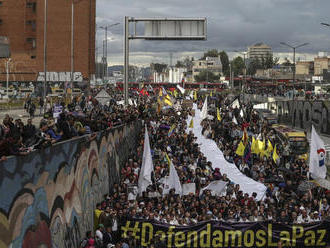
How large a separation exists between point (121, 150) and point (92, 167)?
21.1 feet

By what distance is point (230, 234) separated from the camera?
1426cm

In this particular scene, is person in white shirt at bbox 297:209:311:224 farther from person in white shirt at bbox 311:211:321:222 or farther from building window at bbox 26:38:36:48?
building window at bbox 26:38:36:48

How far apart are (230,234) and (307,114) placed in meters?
39.7

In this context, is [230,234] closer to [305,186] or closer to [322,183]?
[305,186]

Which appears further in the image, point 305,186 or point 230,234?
point 305,186

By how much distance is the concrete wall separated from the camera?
8.79 m

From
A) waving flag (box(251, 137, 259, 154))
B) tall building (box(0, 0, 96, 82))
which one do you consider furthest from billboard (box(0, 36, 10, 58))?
tall building (box(0, 0, 96, 82))

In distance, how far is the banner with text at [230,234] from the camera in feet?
46.3

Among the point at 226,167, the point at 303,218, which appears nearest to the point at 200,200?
the point at 303,218

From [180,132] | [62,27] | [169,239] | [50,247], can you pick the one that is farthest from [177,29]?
[62,27]

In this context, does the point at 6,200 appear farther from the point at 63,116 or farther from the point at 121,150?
the point at 121,150

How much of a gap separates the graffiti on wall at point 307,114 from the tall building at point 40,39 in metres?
43.8

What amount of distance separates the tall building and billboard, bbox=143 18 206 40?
217 ft

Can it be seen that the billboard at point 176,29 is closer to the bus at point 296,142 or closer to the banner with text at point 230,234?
the bus at point 296,142
